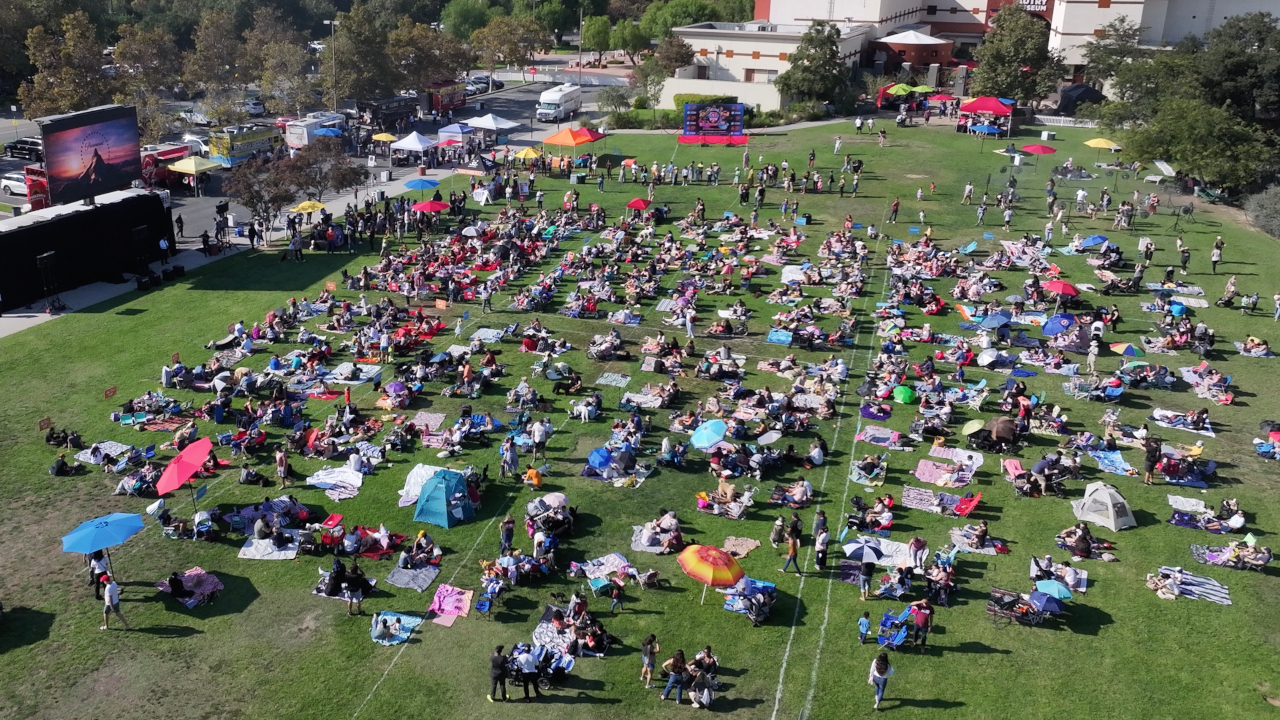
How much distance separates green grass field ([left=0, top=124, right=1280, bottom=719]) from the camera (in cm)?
1956

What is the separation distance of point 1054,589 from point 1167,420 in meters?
12.5

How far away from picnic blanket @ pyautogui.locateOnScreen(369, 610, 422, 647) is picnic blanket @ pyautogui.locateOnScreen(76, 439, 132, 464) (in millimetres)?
11703

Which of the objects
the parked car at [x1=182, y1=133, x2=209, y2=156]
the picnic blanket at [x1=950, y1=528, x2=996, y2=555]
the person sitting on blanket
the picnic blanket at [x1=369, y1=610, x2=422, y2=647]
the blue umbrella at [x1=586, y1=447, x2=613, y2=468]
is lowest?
the picnic blanket at [x1=369, y1=610, x2=422, y2=647]

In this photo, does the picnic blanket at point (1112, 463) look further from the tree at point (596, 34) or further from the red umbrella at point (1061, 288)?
the tree at point (596, 34)

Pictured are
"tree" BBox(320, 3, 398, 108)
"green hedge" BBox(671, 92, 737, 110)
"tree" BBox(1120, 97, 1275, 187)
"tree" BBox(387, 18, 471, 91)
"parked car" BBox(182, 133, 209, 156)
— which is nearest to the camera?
"tree" BBox(1120, 97, 1275, 187)

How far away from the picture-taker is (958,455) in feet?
94.3

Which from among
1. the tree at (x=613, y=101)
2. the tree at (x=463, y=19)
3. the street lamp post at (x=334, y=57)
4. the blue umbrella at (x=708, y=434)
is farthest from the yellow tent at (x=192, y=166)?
the tree at (x=463, y=19)

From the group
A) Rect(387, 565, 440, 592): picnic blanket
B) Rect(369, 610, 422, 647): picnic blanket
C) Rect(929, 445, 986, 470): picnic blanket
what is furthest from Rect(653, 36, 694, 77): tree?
Rect(369, 610, 422, 647): picnic blanket

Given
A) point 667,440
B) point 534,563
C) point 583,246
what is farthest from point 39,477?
point 583,246

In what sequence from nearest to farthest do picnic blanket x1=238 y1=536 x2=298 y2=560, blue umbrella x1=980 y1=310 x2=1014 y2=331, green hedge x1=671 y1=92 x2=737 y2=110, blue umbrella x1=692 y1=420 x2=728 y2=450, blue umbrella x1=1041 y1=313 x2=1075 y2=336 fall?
picnic blanket x1=238 y1=536 x2=298 y2=560 → blue umbrella x1=692 y1=420 x2=728 y2=450 → blue umbrella x1=1041 y1=313 x2=1075 y2=336 → blue umbrella x1=980 y1=310 x2=1014 y2=331 → green hedge x1=671 y1=92 x2=737 y2=110

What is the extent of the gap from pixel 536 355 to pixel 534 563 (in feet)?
45.5

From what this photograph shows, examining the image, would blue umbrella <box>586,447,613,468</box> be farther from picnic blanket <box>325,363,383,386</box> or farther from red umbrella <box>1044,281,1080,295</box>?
red umbrella <box>1044,281,1080,295</box>

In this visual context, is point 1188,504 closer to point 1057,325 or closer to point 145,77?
point 1057,325

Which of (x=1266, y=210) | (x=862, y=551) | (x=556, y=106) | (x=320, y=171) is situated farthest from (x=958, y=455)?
(x=556, y=106)
